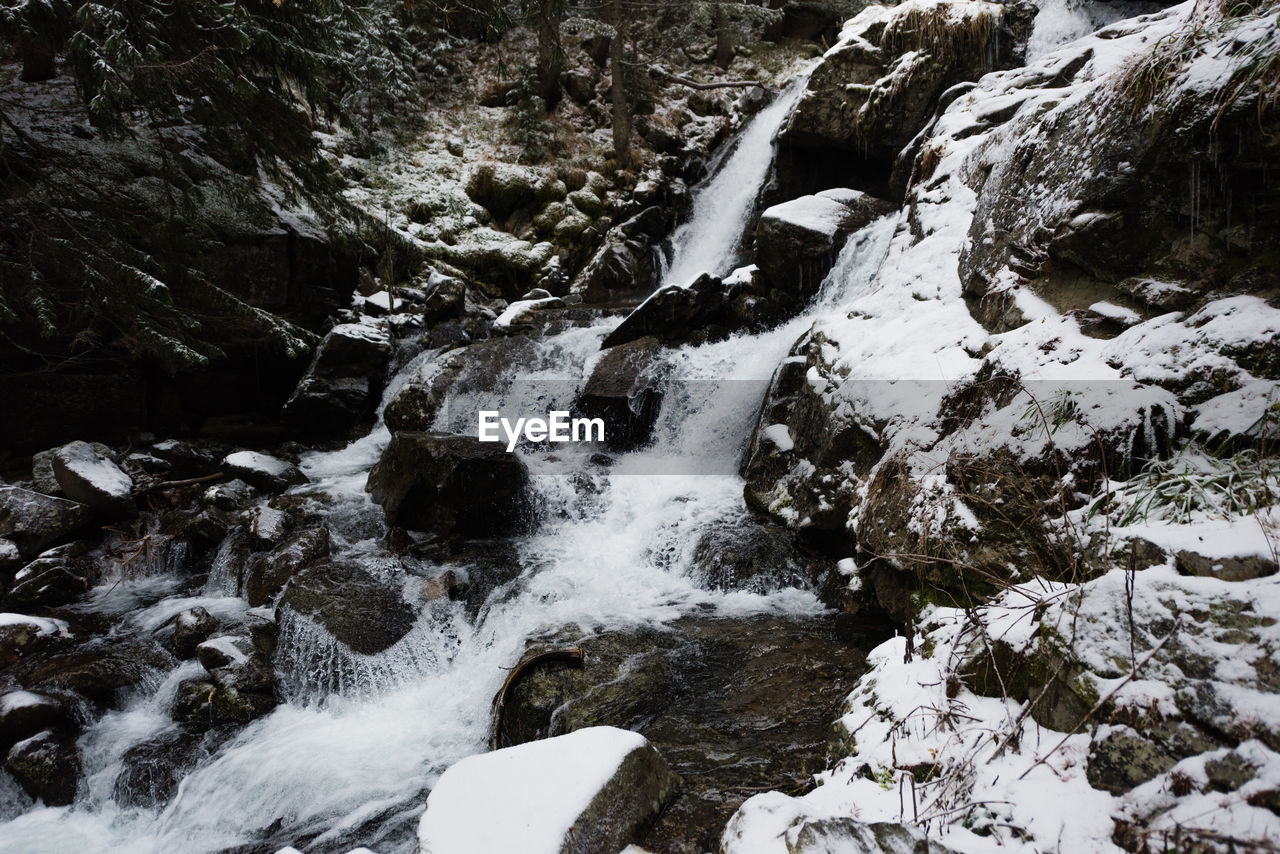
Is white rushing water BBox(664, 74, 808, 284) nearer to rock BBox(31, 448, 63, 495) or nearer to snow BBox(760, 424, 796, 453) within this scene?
snow BBox(760, 424, 796, 453)

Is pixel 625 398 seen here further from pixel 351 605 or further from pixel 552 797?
pixel 552 797

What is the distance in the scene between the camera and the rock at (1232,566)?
1955 mm

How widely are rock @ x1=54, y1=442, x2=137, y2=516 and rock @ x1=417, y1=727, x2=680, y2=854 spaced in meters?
7.25

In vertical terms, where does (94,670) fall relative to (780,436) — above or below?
below

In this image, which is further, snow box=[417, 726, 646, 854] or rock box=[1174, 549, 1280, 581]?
snow box=[417, 726, 646, 854]

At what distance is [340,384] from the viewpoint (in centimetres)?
1028

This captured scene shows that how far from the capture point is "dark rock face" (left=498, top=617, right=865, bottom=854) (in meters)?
3.11

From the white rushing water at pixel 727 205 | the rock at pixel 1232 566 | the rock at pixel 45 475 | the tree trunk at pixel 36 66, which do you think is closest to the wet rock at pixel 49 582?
the rock at pixel 45 475

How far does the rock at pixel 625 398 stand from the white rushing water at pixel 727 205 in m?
5.35

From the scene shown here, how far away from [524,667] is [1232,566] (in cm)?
411

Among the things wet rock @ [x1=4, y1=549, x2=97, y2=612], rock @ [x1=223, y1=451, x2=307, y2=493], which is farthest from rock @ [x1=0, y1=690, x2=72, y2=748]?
rock @ [x1=223, y1=451, x2=307, y2=493]

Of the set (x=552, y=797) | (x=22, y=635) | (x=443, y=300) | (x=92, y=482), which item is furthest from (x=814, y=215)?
(x=22, y=635)

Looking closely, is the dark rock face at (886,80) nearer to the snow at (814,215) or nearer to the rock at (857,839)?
the snow at (814,215)

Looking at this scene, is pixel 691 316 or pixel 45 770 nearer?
pixel 45 770
